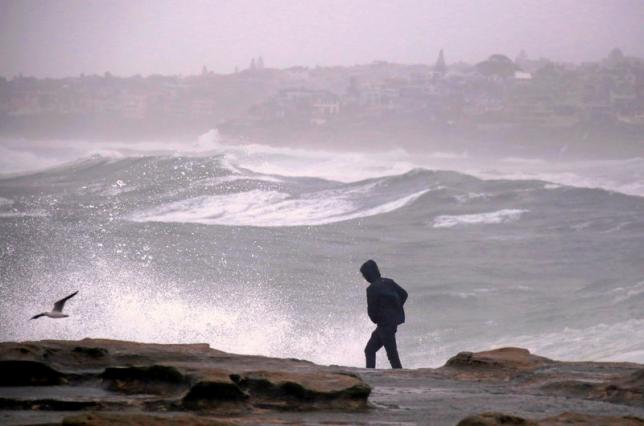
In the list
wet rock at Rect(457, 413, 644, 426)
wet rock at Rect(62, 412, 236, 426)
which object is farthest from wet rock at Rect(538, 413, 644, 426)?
wet rock at Rect(62, 412, 236, 426)

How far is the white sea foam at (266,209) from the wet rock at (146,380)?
20.5 meters

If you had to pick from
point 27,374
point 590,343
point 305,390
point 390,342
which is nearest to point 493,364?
point 390,342

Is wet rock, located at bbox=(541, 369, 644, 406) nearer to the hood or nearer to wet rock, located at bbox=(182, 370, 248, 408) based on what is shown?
wet rock, located at bbox=(182, 370, 248, 408)

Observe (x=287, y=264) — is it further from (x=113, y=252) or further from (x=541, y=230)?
(x=541, y=230)

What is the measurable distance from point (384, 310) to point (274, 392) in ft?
9.29

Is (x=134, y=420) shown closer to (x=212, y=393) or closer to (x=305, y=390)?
(x=212, y=393)

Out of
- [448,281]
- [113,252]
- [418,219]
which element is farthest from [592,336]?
[418,219]

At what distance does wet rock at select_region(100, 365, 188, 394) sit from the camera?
19.2ft

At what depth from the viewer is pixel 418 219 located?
26797 mm

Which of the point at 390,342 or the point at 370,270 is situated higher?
the point at 370,270

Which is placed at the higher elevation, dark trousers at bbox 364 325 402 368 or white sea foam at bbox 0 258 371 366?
dark trousers at bbox 364 325 402 368

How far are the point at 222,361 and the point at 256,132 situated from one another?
6885 centimetres

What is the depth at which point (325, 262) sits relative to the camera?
2077 centimetres

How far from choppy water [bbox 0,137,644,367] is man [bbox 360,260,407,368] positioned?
13.1 ft
